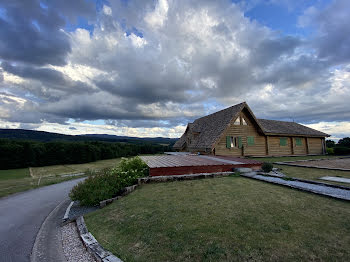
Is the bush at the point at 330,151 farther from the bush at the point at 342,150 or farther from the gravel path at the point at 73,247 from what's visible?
the gravel path at the point at 73,247

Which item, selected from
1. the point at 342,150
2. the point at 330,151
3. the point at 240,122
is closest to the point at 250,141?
the point at 240,122

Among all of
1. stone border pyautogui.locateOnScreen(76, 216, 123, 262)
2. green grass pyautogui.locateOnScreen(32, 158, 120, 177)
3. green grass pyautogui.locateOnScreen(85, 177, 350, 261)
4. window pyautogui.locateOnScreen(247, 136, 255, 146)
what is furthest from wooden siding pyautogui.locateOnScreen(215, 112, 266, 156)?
green grass pyautogui.locateOnScreen(32, 158, 120, 177)

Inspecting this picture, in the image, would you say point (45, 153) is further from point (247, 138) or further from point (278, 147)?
point (278, 147)

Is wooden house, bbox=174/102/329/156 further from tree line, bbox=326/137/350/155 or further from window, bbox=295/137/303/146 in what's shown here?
tree line, bbox=326/137/350/155

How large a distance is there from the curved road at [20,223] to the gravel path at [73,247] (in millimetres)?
866

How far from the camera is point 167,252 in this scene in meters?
3.56

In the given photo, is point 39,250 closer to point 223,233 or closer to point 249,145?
point 223,233

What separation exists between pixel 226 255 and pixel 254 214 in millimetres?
2174

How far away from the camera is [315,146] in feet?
87.9

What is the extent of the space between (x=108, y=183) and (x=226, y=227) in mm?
6177

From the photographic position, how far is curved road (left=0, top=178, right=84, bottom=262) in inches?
188

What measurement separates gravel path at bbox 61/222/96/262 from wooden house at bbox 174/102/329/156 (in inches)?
573

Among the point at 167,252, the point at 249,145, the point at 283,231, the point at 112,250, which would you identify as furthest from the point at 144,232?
the point at 249,145

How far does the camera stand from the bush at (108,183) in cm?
774
